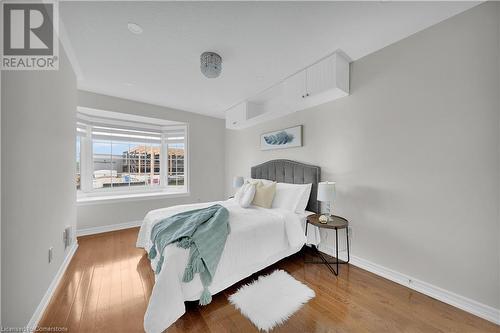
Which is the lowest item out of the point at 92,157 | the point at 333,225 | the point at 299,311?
the point at 299,311

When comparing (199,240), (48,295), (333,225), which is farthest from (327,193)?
(48,295)

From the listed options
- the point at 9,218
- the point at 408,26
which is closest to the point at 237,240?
the point at 9,218

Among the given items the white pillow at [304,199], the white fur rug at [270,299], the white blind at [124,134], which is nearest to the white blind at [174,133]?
the white blind at [124,134]

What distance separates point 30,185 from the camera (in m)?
1.38

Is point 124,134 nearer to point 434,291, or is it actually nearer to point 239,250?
point 239,250

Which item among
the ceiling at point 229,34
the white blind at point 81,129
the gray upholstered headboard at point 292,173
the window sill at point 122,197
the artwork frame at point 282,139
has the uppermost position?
the ceiling at point 229,34

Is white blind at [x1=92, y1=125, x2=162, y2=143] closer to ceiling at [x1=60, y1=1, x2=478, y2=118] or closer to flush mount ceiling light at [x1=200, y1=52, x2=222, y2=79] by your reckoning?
ceiling at [x1=60, y1=1, x2=478, y2=118]

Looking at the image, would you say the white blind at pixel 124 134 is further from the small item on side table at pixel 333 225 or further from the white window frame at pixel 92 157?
the small item on side table at pixel 333 225

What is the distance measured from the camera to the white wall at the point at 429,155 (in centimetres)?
149

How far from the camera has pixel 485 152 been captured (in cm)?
149

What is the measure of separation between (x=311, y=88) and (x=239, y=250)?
212 centimetres

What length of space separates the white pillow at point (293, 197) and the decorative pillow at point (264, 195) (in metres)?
0.09

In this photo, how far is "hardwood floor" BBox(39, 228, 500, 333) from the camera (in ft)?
4.59

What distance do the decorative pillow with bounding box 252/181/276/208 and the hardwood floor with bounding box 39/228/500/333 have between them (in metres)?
0.84
